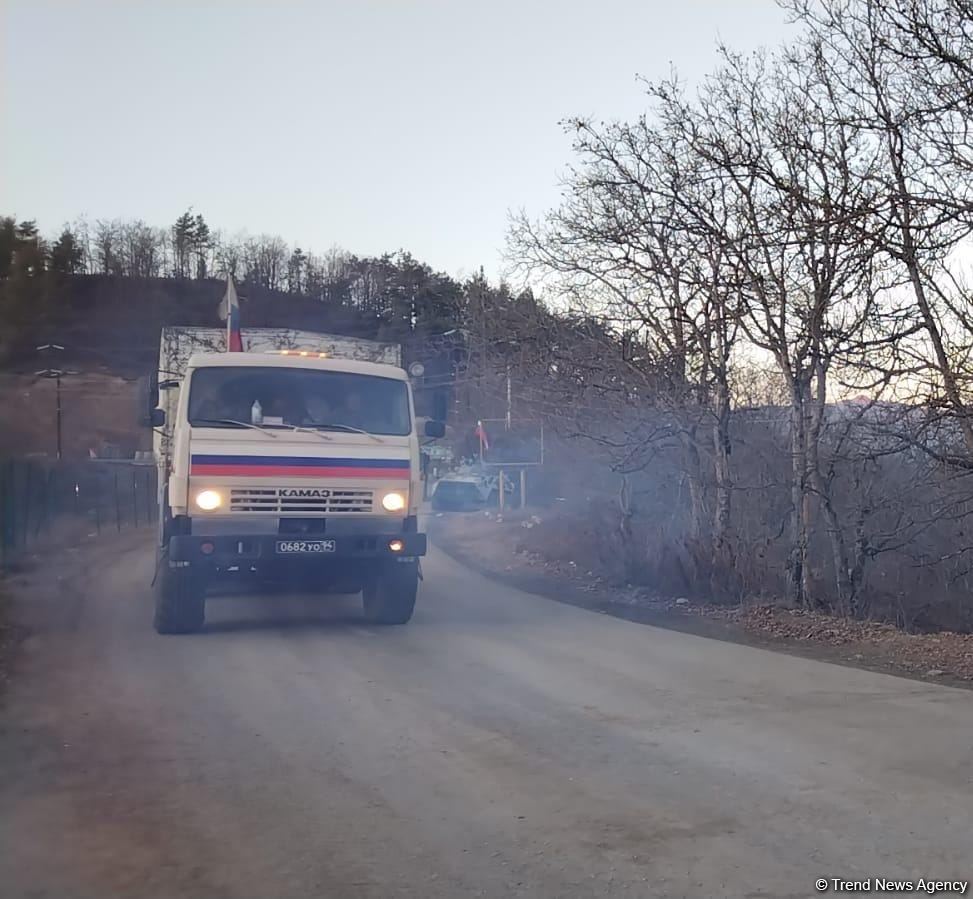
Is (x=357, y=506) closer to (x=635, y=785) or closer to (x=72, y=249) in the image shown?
(x=635, y=785)

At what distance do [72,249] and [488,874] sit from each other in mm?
43077

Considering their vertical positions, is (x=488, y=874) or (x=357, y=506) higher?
(x=357, y=506)

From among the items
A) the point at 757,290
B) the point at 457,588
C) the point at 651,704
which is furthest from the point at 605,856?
the point at 457,588

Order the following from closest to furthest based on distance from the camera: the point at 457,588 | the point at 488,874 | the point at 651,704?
the point at 488,874 → the point at 651,704 → the point at 457,588

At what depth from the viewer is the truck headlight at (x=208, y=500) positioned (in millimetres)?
10938

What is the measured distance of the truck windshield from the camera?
11422mm

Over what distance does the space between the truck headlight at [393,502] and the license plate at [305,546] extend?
74 centimetres

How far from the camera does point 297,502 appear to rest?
11188mm

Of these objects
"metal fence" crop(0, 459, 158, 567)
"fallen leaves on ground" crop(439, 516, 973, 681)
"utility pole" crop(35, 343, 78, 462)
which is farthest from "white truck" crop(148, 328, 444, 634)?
"utility pole" crop(35, 343, 78, 462)

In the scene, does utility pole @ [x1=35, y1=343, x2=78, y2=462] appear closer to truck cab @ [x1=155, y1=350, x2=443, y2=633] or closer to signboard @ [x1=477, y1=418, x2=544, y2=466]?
signboard @ [x1=477, y1=418, x2=544, y2=466]

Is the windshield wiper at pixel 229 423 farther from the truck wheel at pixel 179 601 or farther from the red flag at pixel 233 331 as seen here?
the red flag at pixel 233 331

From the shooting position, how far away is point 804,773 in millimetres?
6066

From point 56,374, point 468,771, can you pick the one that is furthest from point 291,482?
point 56,374

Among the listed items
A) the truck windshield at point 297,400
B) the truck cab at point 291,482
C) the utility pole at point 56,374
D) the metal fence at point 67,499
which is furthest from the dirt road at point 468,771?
the utility pole at point 56,374
